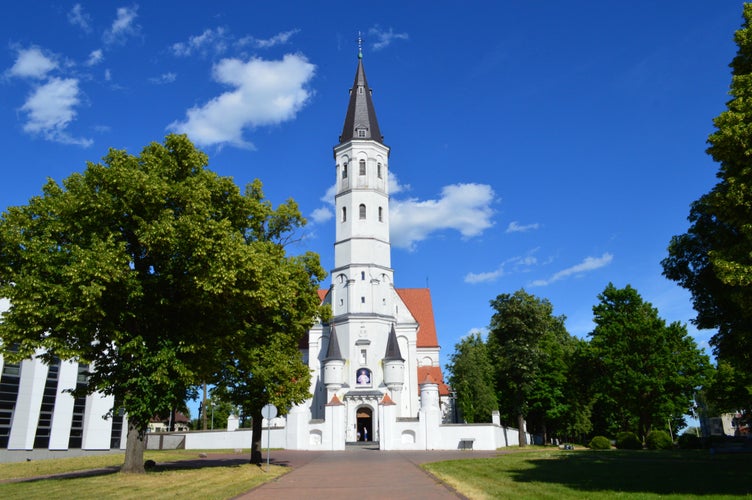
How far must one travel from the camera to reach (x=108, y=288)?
57.3ft

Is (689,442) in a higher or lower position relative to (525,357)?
lower

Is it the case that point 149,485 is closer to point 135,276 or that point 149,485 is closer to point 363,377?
point 135,276

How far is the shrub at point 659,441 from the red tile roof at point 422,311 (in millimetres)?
23593

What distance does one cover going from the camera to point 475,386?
168 feet

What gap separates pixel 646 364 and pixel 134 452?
36.2 m

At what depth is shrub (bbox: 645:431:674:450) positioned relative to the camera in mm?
39966

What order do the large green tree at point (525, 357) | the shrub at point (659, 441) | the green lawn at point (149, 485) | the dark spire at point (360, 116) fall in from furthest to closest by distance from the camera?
the dark spire at point (360, 116) < the large green tree at point (525, 357) < the shrub at point (659, 441) < the green lawn at point (149, 485)

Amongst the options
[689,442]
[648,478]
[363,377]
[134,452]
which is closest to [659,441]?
[689,442]

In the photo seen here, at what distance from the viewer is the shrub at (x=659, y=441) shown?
40.0 meters

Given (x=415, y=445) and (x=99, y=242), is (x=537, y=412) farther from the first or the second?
(x=99, y=242)

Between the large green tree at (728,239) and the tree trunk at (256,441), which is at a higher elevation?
the large green tree at (728,239)

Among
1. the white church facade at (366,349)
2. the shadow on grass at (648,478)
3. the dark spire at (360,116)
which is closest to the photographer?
the shadow on grass at (648,478)

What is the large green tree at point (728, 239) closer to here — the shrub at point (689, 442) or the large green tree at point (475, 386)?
the shrub at point (689, 442)

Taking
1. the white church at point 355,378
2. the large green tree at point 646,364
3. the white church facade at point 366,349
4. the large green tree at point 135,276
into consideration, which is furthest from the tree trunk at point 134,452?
the large green tree at point 646,364
